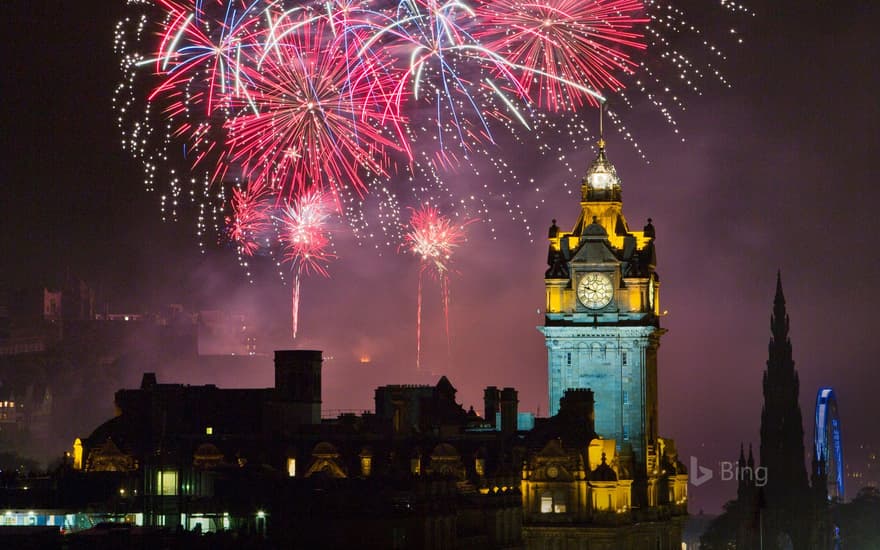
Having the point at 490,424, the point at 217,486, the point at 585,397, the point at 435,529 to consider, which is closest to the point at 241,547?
the point at 435,529

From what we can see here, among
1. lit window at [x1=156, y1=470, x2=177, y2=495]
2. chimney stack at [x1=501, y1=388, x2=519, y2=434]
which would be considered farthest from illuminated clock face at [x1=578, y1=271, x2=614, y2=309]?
lit window at [x1=156, y1=470, x2=177, y2=495]

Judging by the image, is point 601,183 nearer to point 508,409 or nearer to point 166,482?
point 508,409

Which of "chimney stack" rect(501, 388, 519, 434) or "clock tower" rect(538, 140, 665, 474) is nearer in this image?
"chimney stack" rect(501, 388, 519, 434)

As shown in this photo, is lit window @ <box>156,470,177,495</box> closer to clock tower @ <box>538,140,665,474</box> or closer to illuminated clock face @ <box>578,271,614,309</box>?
clock tower @ <box>538,140,665,474</box>

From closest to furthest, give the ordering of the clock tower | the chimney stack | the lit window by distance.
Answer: the lit window < the chimney stack < the clock tower

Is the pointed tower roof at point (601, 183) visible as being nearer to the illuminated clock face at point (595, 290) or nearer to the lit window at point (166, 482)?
the illuminated clock face at point (595, 290)

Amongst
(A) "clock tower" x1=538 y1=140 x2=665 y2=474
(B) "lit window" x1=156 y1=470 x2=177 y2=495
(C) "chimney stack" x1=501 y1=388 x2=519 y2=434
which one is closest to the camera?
(B) "lit window" x1=156 y1=470 x2=177 y2=495

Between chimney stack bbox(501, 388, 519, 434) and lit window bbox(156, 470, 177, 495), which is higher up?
chimney stack bbox(501, 388, 519, 434)

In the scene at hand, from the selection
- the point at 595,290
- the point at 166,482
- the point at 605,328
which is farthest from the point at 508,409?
the point at 166,482
